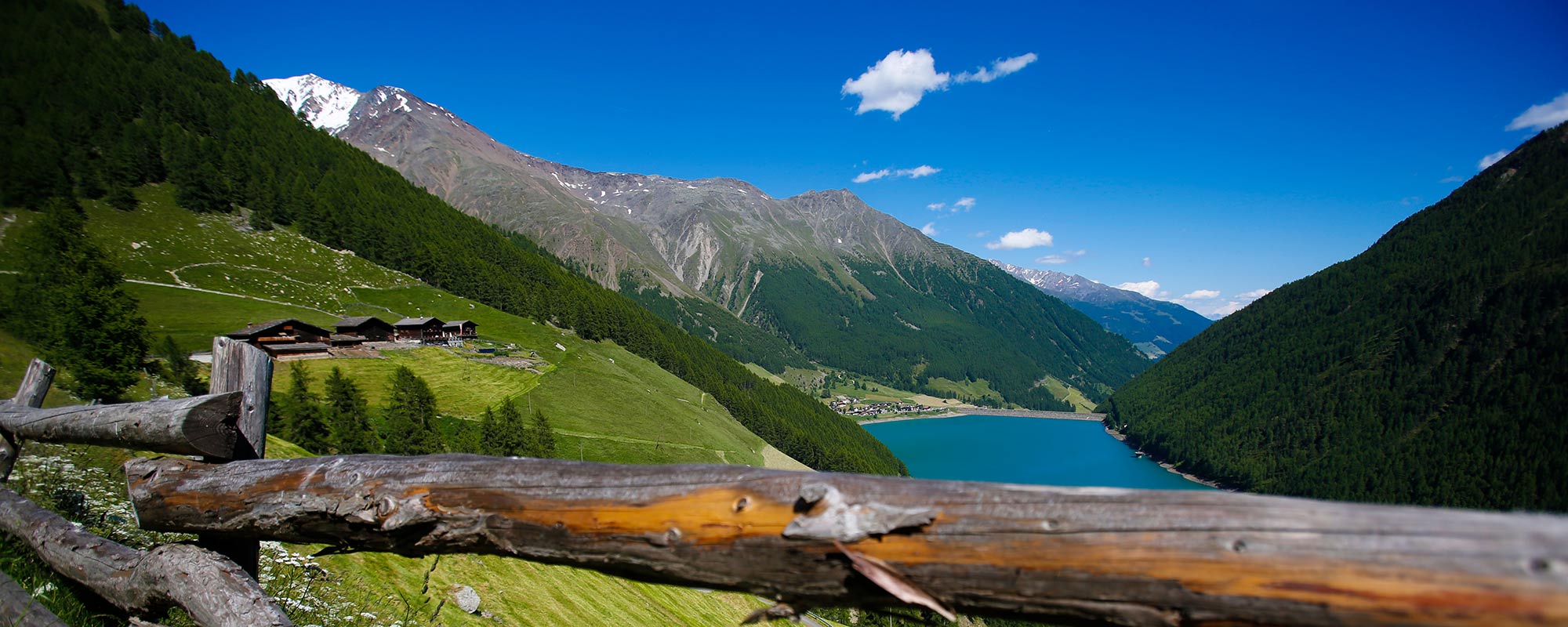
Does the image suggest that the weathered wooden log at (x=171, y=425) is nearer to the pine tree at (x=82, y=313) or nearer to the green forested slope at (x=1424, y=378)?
the pine tree at (x=82, y=313)

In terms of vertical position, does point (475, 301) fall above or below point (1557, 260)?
below

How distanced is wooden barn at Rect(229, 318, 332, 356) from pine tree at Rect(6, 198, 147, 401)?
21837 mm

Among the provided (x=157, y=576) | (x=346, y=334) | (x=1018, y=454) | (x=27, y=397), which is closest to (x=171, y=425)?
(x=157, y=576)

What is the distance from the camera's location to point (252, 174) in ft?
262

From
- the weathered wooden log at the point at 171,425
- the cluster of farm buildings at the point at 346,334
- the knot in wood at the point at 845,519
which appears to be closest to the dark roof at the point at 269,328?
the cluster of farm buildings at the point at 346,334

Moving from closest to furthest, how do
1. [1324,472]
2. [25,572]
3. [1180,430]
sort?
[25,572]
[1324,472]
[1180,430]

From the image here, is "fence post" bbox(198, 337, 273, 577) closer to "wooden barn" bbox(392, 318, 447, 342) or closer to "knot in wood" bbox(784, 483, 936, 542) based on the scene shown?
"knot in wood" bbox(784, 483, 936, 542)

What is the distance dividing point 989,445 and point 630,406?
393ft

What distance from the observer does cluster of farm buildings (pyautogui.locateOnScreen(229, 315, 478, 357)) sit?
4778 cm

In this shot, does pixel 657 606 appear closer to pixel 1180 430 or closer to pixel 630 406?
pixel 630 406

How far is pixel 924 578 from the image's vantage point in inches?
85.8

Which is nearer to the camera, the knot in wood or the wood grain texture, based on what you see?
the knot in wood

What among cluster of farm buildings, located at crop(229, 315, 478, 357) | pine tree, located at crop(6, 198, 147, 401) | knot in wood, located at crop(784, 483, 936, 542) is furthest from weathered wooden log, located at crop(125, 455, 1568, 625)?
cluster of farm buildings, located at crop(229, 315, 478, 357)

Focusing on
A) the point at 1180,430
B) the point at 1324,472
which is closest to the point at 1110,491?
the point at 1324,472
